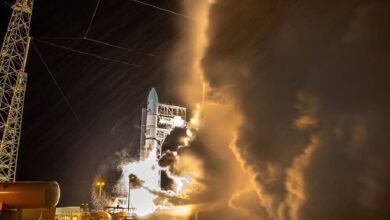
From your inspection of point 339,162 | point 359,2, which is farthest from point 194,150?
point 359,2

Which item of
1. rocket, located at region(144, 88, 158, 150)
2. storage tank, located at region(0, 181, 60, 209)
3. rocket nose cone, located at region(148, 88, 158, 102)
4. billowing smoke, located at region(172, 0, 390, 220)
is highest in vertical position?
rocket nose cone, located at region(148, 88, 158, 102)

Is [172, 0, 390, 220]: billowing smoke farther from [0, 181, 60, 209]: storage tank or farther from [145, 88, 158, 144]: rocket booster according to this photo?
[145, 88, 158, 144]: rocket booster

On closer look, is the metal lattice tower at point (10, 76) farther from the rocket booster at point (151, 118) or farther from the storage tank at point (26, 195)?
the storage tank at point (26, 195)

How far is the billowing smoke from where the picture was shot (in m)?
18.6

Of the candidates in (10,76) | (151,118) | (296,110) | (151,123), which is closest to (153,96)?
(151,118)

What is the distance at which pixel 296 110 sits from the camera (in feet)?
70.0

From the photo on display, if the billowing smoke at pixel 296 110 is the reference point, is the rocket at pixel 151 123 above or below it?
above

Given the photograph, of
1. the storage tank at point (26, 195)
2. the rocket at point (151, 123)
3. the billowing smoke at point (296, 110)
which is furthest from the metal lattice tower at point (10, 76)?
the billowing smoke at point (296, 110)

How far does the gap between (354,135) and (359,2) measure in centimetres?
694

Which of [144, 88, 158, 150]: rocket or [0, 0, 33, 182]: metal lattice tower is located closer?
[0, 0, 33, 182]: metal lattice tower

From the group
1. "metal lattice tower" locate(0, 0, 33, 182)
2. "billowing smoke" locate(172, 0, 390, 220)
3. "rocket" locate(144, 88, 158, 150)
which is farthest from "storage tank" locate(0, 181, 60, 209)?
"rocket" locate(144, 88, 158, 150)

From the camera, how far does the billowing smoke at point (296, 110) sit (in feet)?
61.0

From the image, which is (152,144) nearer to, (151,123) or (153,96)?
(151,123)

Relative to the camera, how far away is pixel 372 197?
18.1 m
